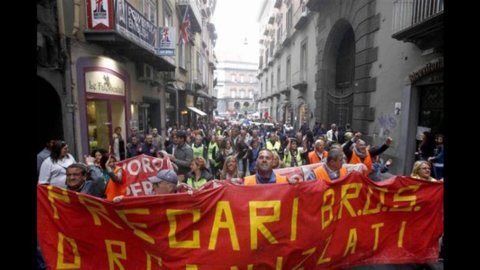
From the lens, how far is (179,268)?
2.93 meters

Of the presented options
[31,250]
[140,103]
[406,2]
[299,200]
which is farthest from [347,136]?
[140,103]

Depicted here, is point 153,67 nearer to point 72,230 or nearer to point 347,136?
point 347,136

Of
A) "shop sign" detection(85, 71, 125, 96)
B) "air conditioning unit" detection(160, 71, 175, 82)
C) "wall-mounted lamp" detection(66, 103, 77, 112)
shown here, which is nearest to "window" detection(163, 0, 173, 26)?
"air conditioning unit" detection(160, 71, 175, 82)

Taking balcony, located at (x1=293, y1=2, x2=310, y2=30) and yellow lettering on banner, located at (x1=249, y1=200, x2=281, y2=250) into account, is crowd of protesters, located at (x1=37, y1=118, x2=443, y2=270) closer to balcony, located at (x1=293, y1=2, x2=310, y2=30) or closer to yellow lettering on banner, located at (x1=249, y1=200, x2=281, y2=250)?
yellow lettering on banner, located at (x1=249, y1=200, x2=281, y2=250)

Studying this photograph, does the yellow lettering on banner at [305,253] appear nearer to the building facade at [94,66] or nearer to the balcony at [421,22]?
the balcony at [421,22]

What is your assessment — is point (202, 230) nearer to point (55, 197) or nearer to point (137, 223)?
point (137, 223)

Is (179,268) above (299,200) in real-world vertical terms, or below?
below

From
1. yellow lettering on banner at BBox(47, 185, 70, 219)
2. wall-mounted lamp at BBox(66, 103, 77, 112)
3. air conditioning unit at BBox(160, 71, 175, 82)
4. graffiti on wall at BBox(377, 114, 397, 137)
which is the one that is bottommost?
yellow lettering on banner at BBox(47, 185, 70, 219)

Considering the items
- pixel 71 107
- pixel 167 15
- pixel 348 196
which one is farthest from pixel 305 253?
pixel 167 15

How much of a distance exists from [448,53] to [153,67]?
14436 mm

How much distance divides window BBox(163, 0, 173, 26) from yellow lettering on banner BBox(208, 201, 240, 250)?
16.3 m

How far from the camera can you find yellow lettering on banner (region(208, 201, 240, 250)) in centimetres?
299

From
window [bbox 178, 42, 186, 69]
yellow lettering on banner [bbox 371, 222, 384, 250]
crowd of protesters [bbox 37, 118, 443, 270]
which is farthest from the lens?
window [bbox 178, 42, 186, 69]

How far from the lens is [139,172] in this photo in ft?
16.7
